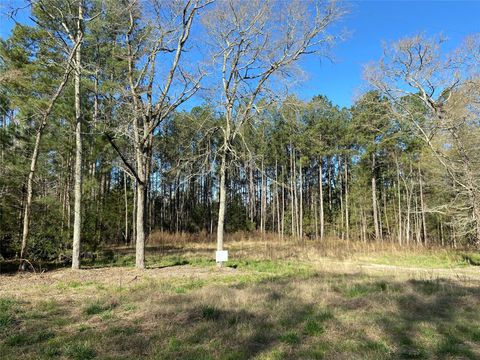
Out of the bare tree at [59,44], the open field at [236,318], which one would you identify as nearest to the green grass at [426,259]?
the open field at [236,318]

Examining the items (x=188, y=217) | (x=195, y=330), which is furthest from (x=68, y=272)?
(x=188, y=217)

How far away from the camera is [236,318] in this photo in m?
6.11

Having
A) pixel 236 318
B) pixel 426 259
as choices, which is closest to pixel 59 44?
pixel 236 318

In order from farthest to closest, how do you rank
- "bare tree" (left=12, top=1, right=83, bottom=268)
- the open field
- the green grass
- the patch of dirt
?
1. the green grass
2. "bare tree" (left=12, top=1, right=83, bottom=268)
3. the patch of dirt
4. the open field

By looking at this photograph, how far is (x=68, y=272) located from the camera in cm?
1149

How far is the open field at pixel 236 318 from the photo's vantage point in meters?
4.65

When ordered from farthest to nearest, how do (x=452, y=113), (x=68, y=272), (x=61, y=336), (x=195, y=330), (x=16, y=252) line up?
(x=452, y=113)
(x=16, y=252)
(x=68, y=272)
(x=195, y=330)
(x=61, y=336)

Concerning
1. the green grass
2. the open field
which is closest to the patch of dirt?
the open field

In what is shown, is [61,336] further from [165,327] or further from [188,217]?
[188,217]

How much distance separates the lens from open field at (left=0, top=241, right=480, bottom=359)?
4.65 meters

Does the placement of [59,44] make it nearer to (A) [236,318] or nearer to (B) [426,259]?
(A) [236,318]

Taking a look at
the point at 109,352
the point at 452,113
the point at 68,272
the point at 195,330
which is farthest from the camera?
the point at 452,113

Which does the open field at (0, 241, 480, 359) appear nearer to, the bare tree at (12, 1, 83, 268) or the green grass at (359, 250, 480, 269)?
the bare tree at (12, 1, 83, 268)

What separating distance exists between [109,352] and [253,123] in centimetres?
1159
